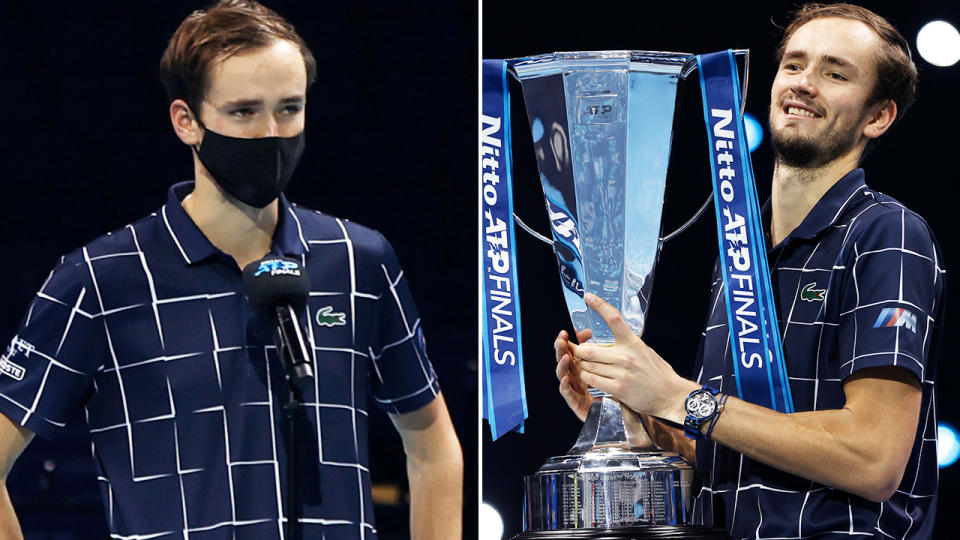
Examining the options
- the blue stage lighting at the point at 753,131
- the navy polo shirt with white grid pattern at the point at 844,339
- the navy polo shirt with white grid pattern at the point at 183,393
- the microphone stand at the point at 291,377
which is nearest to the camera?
the microphone stand at the point at 291,377

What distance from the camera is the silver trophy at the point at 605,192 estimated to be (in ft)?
6.80

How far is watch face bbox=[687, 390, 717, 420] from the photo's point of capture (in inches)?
78.4

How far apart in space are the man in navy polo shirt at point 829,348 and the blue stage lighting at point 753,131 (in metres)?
0.68

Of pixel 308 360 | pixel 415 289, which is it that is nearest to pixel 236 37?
pixel 308 360

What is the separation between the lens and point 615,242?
207 cm

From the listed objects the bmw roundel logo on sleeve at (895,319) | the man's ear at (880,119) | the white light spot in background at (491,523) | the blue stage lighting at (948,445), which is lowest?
the white light spot in background at (491,523)

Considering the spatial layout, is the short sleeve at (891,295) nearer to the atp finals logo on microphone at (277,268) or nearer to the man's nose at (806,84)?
the man's nose at (806,84)

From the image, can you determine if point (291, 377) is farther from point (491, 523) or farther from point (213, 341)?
point (491, 523)

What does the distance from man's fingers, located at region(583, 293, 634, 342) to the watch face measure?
136 millimetres

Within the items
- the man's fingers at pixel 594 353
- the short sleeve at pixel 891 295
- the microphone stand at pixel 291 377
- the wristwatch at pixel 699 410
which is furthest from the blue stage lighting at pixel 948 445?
the microphone stand at pixel 291 377

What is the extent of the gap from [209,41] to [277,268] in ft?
1.25

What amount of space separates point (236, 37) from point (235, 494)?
626 millimetres

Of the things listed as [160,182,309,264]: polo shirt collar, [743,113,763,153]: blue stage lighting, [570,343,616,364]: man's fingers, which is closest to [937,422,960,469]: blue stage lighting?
[743,113,763,153]: blue stage lighting

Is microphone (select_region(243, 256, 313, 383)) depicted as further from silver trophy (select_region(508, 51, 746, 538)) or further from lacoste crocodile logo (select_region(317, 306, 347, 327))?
silver trophy (select_region(508, 51, 746, 538))
